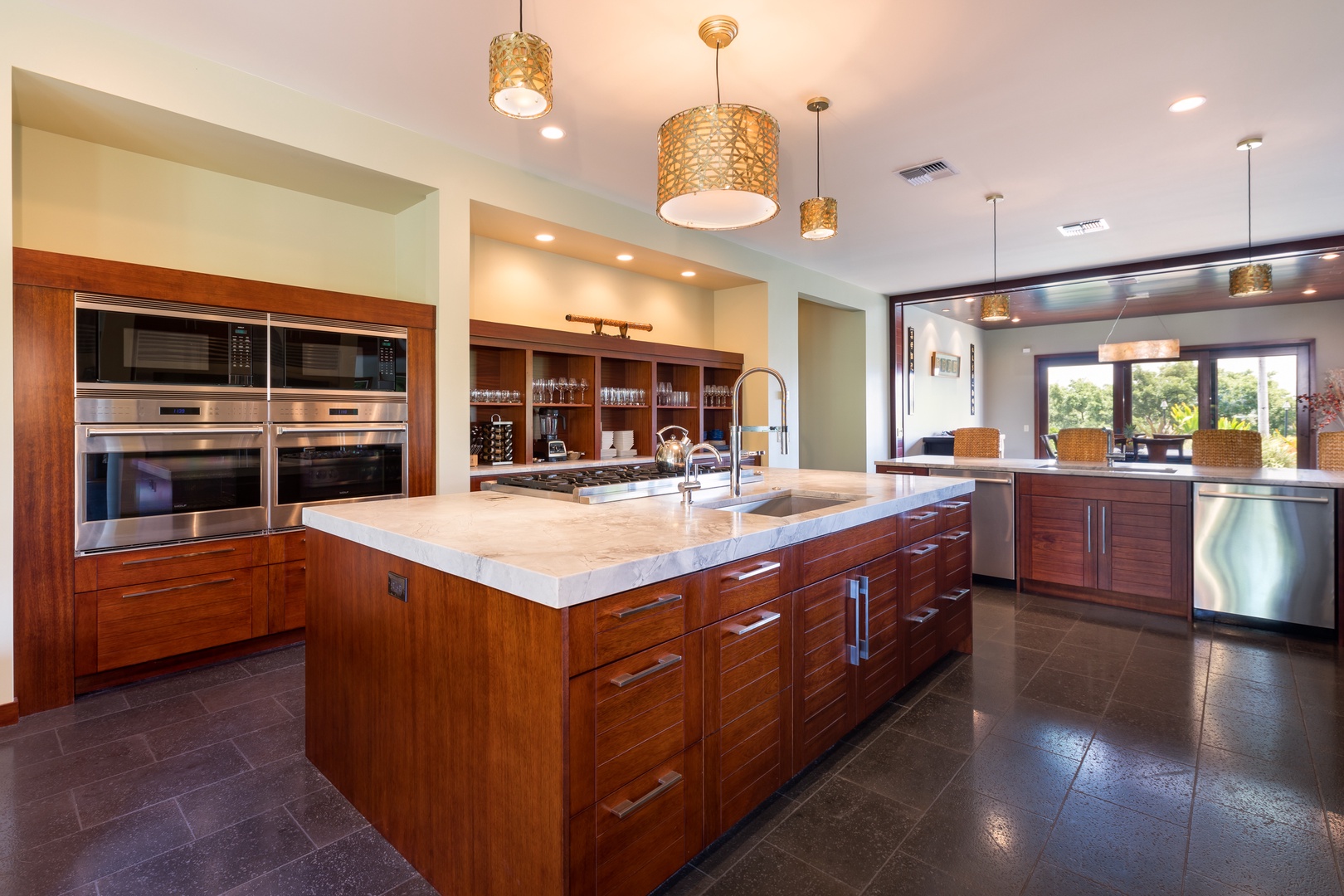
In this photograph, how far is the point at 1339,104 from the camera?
3266mm

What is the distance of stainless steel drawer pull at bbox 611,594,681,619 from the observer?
1.30 metres

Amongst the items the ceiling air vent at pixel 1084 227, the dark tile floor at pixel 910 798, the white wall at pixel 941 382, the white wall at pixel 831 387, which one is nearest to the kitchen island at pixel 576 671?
the dark tile floor at pixel 910 798

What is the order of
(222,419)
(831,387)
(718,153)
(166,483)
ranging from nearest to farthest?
(718,153) < (166,483) < (222,419) < (831,387)

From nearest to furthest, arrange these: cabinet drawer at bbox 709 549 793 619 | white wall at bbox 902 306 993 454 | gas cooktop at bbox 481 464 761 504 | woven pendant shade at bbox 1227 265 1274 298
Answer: cabinet drawer at bbox 709 549 793 619, gas cooktop at bbox 481 464 761 504, woven pendant shade at bbox 1227 265 1274 298, white wall at bbox 902 306 993 454

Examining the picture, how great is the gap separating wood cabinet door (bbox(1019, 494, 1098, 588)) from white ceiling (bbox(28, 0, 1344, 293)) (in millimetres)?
2182

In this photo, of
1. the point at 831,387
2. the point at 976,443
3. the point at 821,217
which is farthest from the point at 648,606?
the point at 831,387

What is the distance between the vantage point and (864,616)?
86.0 inches

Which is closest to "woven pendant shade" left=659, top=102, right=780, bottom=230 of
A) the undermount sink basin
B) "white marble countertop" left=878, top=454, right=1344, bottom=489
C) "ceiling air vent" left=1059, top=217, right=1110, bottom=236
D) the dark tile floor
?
the undermount sink basin

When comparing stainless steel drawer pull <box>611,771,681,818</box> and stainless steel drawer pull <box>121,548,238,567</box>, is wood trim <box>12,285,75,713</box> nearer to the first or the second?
stainless steel drawer pull <box>121,548,238,567</box>

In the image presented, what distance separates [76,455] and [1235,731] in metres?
4.68

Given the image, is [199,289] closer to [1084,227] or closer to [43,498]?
[43,498]

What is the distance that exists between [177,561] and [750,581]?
2.76m

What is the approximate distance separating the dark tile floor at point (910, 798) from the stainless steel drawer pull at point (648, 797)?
353 millimetres

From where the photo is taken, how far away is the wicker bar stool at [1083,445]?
458cm
